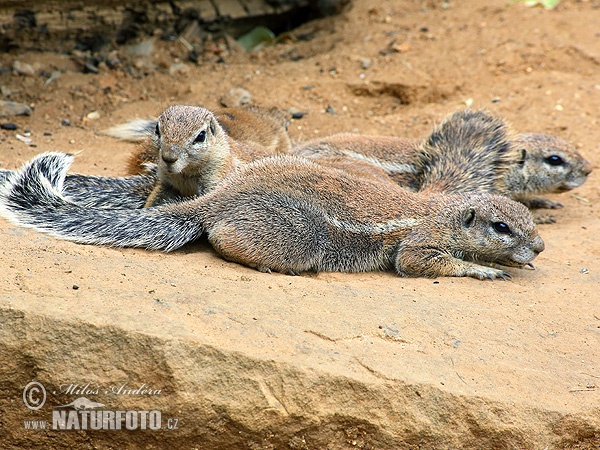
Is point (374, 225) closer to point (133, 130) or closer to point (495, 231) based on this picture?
point (495, 231)

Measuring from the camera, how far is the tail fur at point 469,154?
22.7ft

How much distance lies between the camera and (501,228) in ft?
19.0

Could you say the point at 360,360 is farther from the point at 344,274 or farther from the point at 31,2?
the point at 31,2

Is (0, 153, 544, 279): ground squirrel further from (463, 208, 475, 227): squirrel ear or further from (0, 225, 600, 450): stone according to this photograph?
(0, 225, 600, 450): stone

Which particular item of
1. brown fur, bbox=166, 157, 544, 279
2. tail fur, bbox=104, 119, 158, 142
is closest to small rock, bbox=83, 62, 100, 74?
tail fur, bbox=104, 119, 158, 142

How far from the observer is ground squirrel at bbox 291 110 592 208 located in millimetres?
6949

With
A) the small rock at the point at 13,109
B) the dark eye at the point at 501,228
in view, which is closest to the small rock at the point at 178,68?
the small rock at the point at 13,109

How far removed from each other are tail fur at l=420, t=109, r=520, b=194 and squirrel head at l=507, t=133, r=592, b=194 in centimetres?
39

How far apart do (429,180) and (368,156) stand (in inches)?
24.1

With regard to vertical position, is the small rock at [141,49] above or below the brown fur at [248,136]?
above

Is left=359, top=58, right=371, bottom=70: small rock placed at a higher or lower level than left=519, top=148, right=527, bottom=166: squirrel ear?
higher

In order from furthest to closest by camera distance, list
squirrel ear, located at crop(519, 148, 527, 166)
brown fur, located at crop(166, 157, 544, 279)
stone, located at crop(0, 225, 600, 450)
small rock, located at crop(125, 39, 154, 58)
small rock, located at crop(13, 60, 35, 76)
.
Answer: small rock, located at crop(125, 39, 154, 58) → small rock, located at crop(13, 60, 35, 76) → squirrel ear, located at crop(519, 148, 527, 166) → brown fur, located at crop(166, 157, 544, 279) → stone, located at crop(0, 225, 600, 450)

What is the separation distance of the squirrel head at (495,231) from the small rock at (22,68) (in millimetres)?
5127

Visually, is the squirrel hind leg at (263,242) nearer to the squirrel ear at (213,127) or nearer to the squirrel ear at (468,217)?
the squirrel ear at (213,127)
